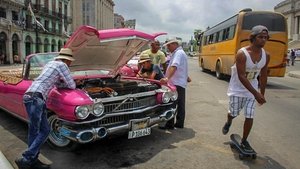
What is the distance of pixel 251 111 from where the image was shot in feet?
16.4

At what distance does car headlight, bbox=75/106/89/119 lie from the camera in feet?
15.4

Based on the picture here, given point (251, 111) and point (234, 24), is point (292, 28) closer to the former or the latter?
point (234, 24)

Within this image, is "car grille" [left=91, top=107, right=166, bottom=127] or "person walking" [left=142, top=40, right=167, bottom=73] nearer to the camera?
"car grille" [left=91, top=107, right=166, bottom=127]

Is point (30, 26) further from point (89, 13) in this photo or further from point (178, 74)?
point (178, 74)

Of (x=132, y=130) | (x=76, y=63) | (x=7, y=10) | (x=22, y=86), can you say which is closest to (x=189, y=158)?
(x=132, y=130)

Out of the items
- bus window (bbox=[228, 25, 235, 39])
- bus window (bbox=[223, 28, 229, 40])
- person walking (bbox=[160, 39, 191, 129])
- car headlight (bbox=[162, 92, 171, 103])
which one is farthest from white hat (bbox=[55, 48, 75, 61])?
bus window (bbox=[223, 28, 229, 40])

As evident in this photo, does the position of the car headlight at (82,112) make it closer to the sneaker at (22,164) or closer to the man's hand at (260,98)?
the sneaker at (22,164)

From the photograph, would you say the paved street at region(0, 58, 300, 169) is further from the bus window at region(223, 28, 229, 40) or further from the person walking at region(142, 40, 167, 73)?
the bus window at region(223, 28, 229, 40)

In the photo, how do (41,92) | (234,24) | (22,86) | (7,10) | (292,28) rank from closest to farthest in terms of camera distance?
1. (41,92)
2. (22,86)
3. (234,24)
4. (7,10)
5. (292,28)

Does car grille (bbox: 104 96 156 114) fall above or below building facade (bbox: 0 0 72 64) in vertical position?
below

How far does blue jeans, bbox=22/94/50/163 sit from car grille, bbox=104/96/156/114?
867mm

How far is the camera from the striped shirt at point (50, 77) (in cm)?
467

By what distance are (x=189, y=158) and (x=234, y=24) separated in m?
12.2

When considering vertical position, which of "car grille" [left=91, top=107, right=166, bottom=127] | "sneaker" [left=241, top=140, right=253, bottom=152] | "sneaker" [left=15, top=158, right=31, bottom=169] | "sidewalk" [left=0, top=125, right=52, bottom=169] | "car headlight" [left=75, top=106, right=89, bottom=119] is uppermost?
"car headlight" [left=75, top=106, right=89, bottom=119]
